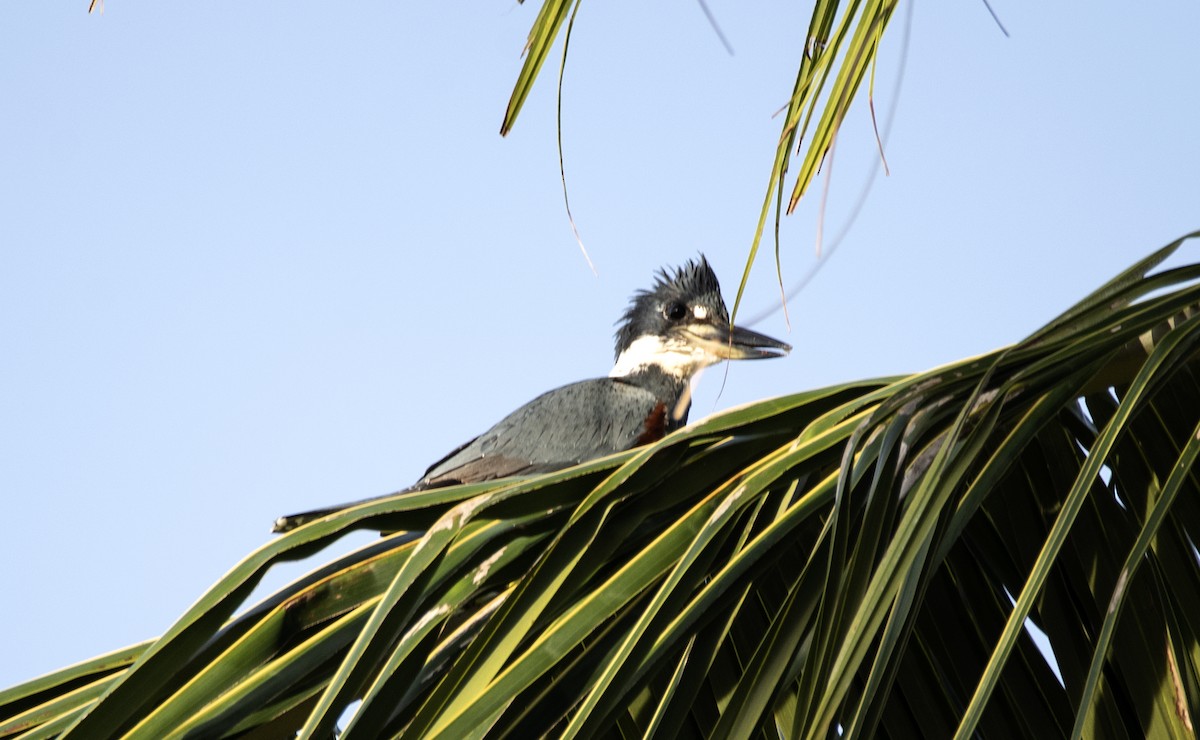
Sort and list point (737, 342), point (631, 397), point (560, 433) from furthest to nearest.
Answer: point (737, 342)
point (631, 397)
point (560, 433)

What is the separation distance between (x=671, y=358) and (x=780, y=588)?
4.54 m

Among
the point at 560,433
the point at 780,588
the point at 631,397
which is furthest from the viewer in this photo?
the point at 631,397

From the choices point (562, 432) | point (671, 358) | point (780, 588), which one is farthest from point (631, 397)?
point (780, 588)

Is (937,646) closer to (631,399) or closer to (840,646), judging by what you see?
(840,646)

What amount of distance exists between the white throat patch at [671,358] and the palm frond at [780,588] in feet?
14.7

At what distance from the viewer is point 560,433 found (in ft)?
17.7

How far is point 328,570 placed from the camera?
185 cm

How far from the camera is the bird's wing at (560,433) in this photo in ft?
16.9

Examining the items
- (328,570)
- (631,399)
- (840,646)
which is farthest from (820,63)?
(631,399)

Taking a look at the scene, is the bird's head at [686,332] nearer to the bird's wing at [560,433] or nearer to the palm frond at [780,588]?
the bird's wing at [560,433]

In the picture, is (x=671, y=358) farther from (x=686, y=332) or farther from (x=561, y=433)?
(x=561, y=433)

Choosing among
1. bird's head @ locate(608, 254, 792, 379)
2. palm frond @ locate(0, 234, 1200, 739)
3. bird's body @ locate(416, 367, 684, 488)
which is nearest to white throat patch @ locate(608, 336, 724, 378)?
bird's head @ locate(608, 254, 792, 379)

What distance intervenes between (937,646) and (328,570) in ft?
3.32

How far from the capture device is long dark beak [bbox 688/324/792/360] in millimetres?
6570
